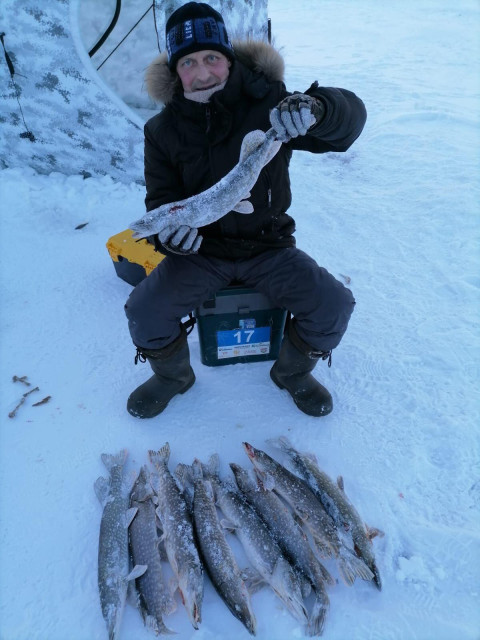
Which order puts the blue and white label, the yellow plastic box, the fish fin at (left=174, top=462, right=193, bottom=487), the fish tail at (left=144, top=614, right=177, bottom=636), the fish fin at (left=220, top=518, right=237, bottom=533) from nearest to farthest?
the fish tail at (left=144, top=614, right=177, bottom=636) → the fish fin at (left=220, top=518, right=237, bottom=533) → the fish fin at (left=174, top=462, right=193, bottom=487) → the blue and white label → the yellow plastic box

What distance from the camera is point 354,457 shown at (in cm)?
242

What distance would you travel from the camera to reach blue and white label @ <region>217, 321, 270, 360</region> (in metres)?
2.75

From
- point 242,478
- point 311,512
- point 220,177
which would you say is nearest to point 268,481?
point 242,478

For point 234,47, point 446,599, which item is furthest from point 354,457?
point 234,47

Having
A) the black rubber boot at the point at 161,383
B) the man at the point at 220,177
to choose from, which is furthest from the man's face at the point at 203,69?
the black rubber boot at the point at 161,383

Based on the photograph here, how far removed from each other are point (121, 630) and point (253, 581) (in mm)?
637

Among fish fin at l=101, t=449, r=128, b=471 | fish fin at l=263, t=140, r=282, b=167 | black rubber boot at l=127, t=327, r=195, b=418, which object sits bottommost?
fish fin at l=101, t=449, r=128, b=471

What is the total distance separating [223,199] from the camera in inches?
82.0

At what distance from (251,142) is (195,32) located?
669 millimetres

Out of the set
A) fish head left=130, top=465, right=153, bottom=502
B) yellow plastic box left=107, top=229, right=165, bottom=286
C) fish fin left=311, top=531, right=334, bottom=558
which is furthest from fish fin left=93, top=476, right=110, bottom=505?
yellow plastic box left=107, top=229, right=165, bottom=286

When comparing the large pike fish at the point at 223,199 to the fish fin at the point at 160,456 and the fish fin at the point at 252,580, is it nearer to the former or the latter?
the fish fin at the point at 160,456

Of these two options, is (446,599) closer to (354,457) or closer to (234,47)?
(354,457)

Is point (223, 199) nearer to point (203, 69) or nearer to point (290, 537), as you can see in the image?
point (203, 69)

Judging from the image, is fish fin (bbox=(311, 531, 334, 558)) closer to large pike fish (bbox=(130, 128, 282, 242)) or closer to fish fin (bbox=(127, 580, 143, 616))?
fish fin (bbox=(127, 580, 143, 616))
